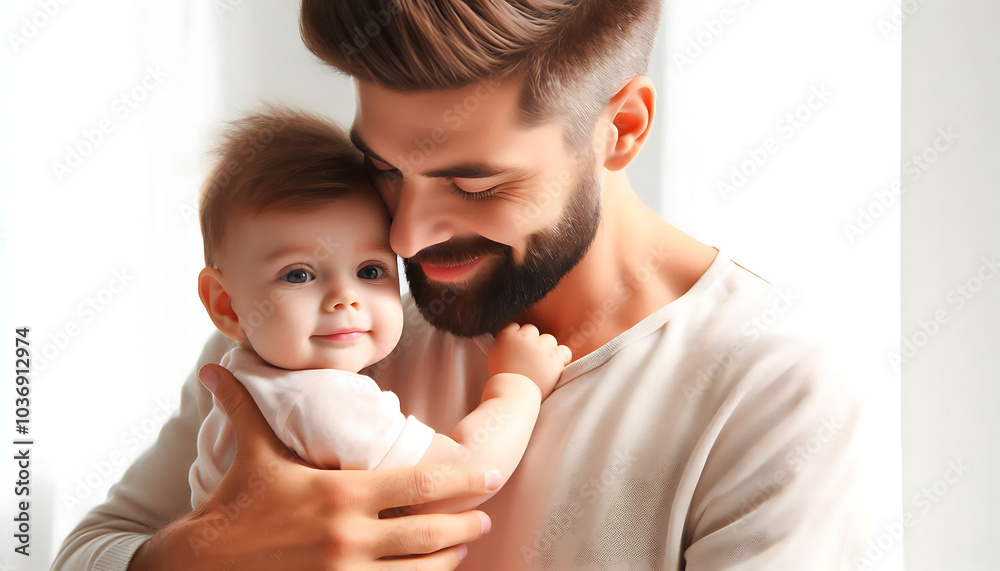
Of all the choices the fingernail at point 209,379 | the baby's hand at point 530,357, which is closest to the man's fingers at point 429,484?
the baby's hand at point 530,357

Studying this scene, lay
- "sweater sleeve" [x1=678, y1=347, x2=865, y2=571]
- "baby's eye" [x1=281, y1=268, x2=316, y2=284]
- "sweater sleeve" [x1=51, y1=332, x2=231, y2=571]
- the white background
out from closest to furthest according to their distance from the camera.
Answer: "sweater sleeve" [x1=678, y1=347, x2=865, y2=571]
"baby's eye" [x1=281, y1=268, x2=316, y2=284]
"sweater sleeve" [x1=51, y1=332, x2=231, y2=571]
the white background

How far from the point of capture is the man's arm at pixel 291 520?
853mm

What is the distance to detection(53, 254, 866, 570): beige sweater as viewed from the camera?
2.70 feet

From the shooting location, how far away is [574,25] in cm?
90

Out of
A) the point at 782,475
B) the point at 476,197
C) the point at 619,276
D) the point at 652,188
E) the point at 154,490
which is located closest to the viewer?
the point at 782,475

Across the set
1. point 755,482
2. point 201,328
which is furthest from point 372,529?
point 201,328

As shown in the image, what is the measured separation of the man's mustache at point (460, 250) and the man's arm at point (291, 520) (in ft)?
0.88

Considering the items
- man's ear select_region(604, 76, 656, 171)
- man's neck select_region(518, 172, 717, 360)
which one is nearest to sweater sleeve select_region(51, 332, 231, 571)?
man's neck select_region(518, 172, 717, 360)

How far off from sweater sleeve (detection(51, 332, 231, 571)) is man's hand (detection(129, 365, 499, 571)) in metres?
0.22

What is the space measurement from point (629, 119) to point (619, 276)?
0.68 feet

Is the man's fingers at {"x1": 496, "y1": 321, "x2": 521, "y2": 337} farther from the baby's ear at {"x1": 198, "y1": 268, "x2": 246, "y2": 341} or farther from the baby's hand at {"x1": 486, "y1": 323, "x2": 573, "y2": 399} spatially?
the baby's ear at {"x1": 198, "y1": 268, "x2": 246, "y2": 341}

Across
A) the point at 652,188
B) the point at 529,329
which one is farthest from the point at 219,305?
the point at 652,188

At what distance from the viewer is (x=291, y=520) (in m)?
0.89

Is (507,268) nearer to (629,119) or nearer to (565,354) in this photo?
(565,354)
